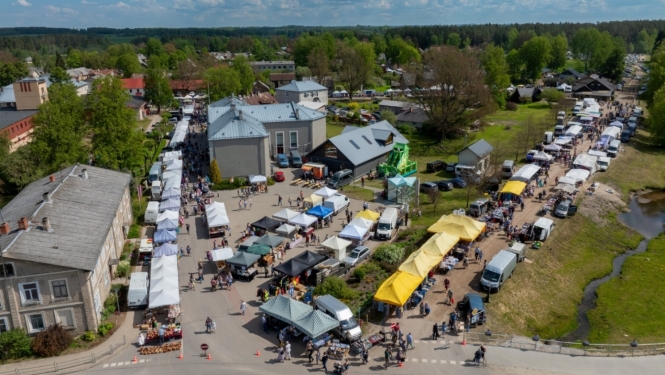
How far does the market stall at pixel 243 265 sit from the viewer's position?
2948 centimetres

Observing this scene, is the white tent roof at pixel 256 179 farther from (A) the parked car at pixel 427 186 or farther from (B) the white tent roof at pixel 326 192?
(A) the parked car at pixel 427 186

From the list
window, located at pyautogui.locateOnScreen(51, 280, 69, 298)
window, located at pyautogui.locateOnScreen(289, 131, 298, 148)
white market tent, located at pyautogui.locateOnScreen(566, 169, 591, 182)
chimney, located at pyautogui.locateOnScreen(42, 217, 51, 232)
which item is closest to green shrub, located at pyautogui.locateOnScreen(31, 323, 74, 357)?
window, located at pyautogui.locateOnScreen(51, 280, 69, 298)

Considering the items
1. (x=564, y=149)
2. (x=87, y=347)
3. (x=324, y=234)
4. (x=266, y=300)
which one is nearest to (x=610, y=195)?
(x=564, y=149)

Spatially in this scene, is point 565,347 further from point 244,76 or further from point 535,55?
point 535,55

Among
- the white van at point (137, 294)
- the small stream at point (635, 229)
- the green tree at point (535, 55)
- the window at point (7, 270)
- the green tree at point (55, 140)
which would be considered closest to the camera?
the window at point (7, 270)

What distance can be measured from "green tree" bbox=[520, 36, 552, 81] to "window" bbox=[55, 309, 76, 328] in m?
115

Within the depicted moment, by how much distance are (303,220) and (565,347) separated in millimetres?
18829

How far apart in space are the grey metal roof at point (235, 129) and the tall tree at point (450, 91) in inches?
985

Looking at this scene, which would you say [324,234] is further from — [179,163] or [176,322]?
[179,163]

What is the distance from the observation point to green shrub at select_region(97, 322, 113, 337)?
80.4 ft

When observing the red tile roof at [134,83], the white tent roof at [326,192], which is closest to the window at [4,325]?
the white tent roof at [326,192]

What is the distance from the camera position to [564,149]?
57.5 metres

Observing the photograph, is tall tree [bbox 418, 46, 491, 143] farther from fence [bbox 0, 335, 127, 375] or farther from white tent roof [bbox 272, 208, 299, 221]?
fence [bbox 0, 335, 127, 375]

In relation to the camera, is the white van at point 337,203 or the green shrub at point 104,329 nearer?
the green shrub at point 104,329
